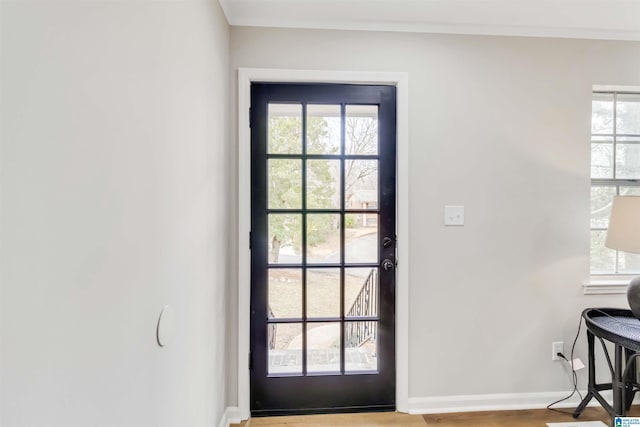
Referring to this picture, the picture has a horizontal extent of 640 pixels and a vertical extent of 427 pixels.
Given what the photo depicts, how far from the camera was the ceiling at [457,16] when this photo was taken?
1829mm

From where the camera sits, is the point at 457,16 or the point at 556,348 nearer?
the point at 457,16

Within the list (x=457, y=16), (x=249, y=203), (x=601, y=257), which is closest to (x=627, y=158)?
(x=601, y=257)

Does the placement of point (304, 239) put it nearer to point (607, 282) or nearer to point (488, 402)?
point (488, 402)

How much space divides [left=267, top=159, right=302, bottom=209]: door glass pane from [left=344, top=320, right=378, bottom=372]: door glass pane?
2.78 ft

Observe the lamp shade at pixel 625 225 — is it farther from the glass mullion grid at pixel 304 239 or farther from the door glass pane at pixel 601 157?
the glass mullion grid at pixel 304 239

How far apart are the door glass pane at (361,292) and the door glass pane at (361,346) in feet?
0.24

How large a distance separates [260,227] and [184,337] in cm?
87

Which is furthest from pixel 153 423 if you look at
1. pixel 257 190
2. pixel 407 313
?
pixel 407 313

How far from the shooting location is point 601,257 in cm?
223

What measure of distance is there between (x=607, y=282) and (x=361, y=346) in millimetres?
1677

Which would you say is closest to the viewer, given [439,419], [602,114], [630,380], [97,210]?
[97,210]

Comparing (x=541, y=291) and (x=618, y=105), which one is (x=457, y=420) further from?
(x=618, y=105)

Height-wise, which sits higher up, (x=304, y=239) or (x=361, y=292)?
(x=304, y=239)

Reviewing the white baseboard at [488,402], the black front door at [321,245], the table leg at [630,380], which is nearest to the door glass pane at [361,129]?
the black front door at [321,245]
